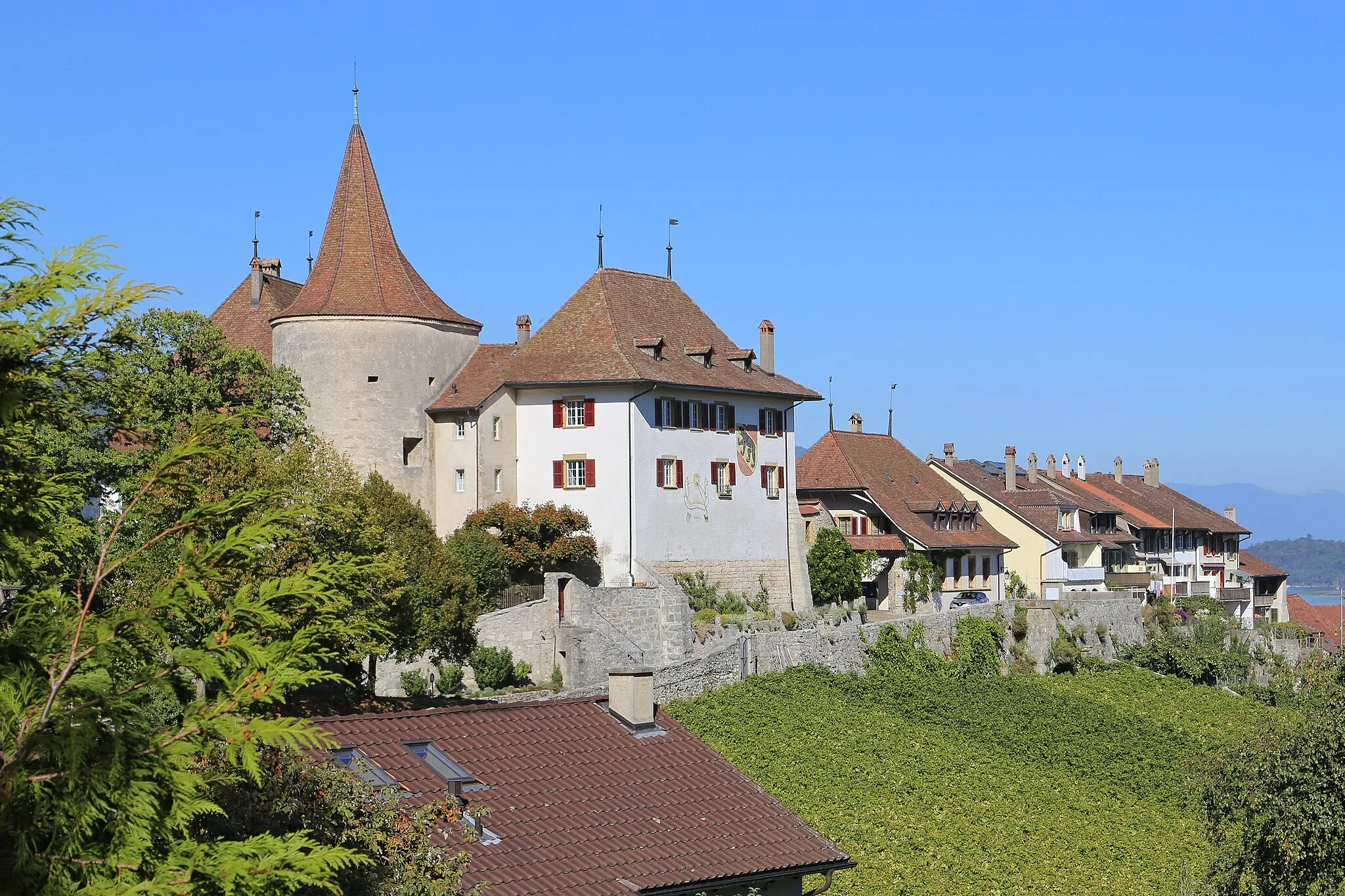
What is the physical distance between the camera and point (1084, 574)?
74.0m

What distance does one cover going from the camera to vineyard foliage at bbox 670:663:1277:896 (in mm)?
30922

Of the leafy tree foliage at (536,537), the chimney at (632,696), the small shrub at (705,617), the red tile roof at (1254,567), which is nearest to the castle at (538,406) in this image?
the leafy tree foliage at (536,537)

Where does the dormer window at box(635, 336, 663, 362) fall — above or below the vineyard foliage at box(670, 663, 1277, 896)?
above

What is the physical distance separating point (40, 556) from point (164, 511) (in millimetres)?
22287

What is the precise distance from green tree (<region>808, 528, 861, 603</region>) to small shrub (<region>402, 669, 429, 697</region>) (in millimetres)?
19233

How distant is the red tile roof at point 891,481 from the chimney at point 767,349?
4867mm

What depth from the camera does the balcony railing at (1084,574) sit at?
72.9m

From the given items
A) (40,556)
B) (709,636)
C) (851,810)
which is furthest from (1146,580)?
(40,556)

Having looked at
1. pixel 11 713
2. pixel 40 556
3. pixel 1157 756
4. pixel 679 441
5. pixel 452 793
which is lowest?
pixel 1157 756

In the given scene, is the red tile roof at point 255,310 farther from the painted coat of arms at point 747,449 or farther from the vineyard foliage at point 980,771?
the vineyard foliage at point 980,771

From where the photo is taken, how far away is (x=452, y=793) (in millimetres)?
19406

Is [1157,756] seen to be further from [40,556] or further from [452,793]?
[40,556]

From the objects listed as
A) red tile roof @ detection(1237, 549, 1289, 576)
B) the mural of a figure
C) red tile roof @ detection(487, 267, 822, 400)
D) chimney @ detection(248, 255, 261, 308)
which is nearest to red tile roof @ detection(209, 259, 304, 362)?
chimney @ detection(248, 255, 261, 308)

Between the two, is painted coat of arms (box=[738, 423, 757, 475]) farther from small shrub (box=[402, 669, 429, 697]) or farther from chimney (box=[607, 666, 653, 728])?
chimney (box=[607, 666, 653, 728])
